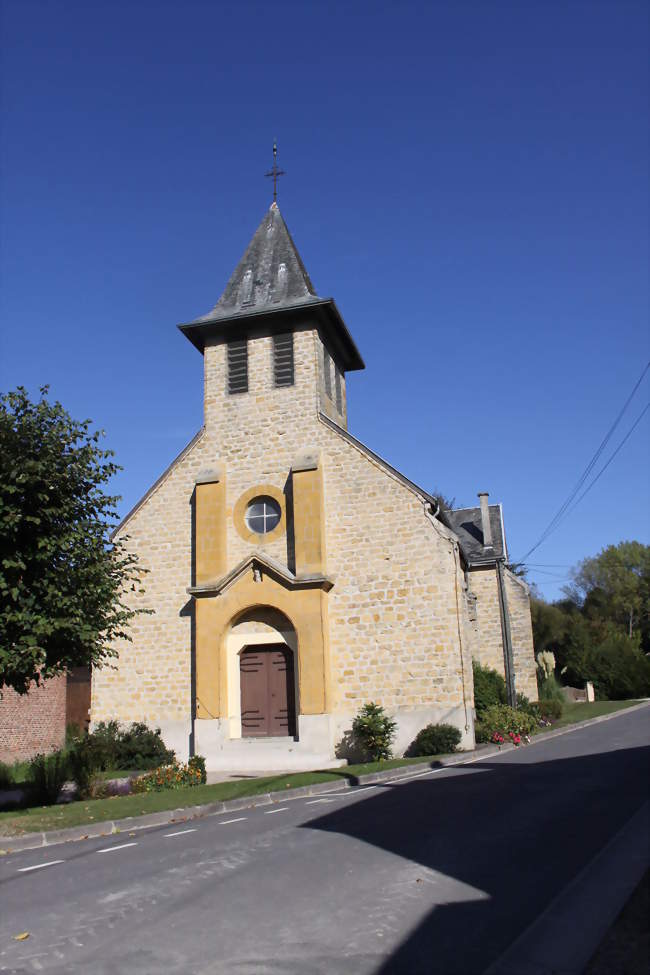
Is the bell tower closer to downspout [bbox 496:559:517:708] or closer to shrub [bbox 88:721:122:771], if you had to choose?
shrub [bbox 88:721:122:771]

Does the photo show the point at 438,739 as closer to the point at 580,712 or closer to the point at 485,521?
the point at 485,521

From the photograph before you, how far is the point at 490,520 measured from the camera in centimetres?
3003

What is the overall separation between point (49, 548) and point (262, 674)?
8184 mm

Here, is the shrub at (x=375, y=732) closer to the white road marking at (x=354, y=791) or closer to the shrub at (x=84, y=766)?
the white road marking at (x=354, y=791)

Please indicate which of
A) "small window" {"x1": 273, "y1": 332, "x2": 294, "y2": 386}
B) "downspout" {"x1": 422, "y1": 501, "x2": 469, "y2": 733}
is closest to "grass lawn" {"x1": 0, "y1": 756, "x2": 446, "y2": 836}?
"downspout" {"x1": 422, "y1": 501, "x2": 469, "y2": 733}

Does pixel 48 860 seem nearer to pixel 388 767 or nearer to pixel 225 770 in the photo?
pixel 388 767

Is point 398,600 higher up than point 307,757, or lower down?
higher up

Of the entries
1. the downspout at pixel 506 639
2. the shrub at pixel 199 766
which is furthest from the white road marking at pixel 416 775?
the downspout at pixel 506 639

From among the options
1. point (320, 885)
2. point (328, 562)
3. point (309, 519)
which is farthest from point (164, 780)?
point (320, 885)

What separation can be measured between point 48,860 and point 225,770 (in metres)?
9.98

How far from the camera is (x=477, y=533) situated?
30109mm

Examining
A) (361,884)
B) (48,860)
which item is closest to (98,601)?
(48,860)

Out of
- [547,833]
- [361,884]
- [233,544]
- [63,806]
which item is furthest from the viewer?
[233,544]

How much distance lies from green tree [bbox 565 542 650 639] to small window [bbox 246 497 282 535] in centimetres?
5078
